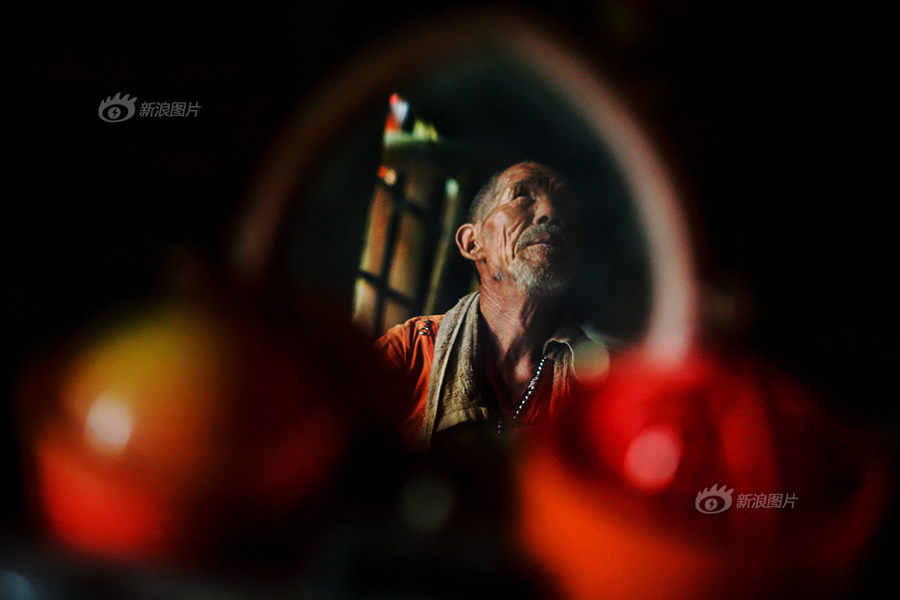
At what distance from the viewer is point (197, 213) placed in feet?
1.54

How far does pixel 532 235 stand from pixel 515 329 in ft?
0.20

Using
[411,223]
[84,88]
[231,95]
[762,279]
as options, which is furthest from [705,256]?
[84,88]

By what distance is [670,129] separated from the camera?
429 mm

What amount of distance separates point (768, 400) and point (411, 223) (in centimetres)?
26

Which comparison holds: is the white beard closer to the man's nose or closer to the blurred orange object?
the man's nose

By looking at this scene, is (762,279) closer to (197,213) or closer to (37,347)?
(197,213)

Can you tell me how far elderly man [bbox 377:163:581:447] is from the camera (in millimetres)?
353

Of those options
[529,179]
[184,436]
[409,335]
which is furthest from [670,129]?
[184,436]

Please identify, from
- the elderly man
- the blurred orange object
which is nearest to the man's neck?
the elderly man

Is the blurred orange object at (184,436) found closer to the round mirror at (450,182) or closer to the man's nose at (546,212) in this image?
the round mirror at (450,182)

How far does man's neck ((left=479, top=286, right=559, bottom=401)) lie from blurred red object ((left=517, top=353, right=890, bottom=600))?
0.13 feet

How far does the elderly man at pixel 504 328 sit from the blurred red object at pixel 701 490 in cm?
3

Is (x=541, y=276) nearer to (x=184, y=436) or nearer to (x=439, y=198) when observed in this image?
(x=439, y=198)

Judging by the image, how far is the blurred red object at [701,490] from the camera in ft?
1.08
